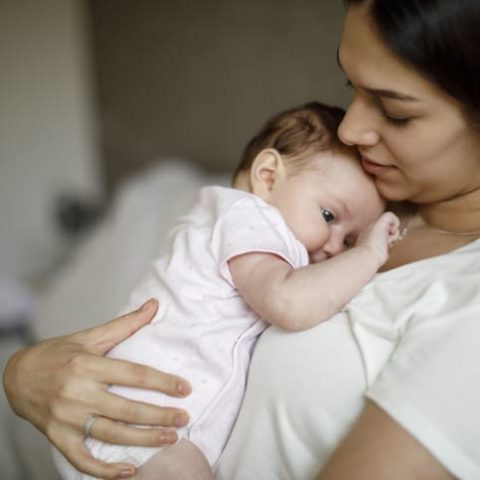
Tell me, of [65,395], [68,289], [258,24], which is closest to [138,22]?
[258,24]

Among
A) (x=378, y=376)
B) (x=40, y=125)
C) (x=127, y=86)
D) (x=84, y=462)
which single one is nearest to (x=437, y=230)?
(x=378, y=376)

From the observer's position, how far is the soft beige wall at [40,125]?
10.5ft

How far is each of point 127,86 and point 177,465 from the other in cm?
244

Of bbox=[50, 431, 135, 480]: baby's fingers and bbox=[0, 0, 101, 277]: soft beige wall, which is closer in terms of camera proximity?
bbox=[50, 431, 135, 480]: baby's fingers

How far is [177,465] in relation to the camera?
1014mm

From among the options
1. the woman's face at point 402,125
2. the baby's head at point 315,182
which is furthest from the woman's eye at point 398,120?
the baby's head at point 315,182

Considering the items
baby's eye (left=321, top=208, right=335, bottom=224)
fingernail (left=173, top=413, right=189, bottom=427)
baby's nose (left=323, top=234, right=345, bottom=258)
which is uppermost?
baby's eye (left=321, top=208, right=335, bottom=224)

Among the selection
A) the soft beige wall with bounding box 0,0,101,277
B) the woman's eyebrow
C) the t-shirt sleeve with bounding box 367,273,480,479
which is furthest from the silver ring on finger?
the soft beige wall with bounding box 0,0,101,277

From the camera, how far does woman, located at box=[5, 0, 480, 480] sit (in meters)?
0.88

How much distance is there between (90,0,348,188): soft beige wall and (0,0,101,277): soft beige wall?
0.13m

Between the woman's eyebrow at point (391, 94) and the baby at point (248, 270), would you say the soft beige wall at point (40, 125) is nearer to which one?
the baby at point (248, 270)

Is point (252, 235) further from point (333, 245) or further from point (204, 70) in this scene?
point (204, 70)

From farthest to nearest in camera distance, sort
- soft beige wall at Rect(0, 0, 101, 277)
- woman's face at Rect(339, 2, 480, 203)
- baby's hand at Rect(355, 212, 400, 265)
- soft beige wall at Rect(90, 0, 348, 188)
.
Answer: soft beige wall at Rect(0, 0, 101, 277)
soft beige wall at Rect(90, 0, 348, 188)
baby's hand at Rect(355, 212, 400, 265)
woman's face at Rect(339, 2, 480, 203)

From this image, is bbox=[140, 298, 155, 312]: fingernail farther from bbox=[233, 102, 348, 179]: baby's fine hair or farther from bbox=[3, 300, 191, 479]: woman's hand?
bbox=[233, 102, 348, 179]: baby's fine hair
